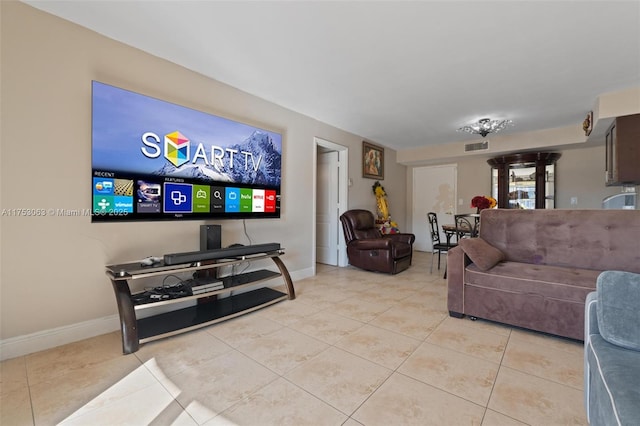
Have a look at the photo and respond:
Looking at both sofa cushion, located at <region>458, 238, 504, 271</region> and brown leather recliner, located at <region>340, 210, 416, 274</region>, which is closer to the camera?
sofa cushion, located at <region>458, 238, 504, 271</region>

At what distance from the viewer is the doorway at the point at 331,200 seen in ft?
15.9

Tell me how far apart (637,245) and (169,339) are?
13.0ft

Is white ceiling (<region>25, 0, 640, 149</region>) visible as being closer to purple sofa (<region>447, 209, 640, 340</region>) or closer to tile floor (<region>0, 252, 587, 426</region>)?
purple sofa (<region>447, 209, 640, 340</region>)

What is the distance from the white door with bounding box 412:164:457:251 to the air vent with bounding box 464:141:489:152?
0.75 m

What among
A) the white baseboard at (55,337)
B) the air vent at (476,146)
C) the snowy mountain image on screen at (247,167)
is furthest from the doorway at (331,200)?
the white baseboard at (55,337)

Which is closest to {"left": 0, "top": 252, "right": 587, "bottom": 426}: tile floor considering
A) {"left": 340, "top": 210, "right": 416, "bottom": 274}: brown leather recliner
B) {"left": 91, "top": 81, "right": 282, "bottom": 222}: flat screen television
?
{"left": 91, "top": 81, "right": 282, "bottom": 222}: flat screen television

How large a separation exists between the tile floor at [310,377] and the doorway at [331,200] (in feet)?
8.10

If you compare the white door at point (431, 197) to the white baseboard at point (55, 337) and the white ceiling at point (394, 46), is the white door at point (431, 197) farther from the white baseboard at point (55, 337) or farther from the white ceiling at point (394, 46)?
the white baseboard at point (55, 337)

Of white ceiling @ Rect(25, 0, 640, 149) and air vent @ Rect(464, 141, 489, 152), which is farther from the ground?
white ceiling @ Rect(25, 0, 640, 149)

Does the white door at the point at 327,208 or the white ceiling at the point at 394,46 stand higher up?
the white ceiling at the point at 394,46

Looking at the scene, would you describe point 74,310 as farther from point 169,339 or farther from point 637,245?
point 637,245

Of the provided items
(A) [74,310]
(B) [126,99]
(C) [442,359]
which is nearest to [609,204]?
(C) [442,359]

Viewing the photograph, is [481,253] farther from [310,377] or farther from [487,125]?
[487,125]

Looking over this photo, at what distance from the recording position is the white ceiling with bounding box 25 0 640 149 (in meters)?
1.93
